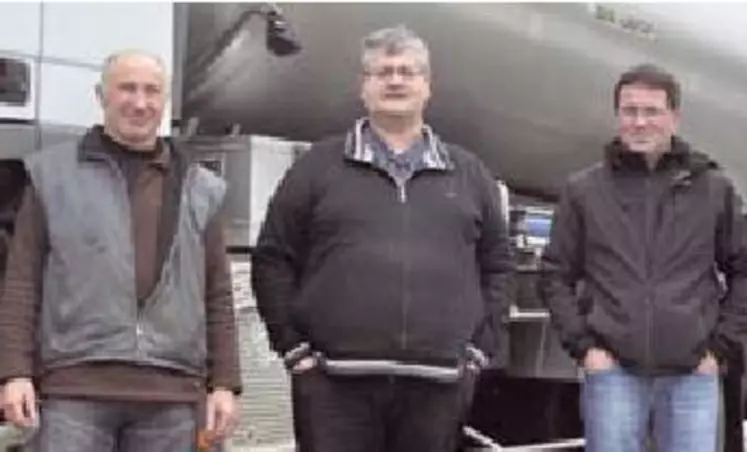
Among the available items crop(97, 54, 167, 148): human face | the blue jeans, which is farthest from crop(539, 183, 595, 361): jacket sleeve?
crop(97, 54, 167, 148): human face

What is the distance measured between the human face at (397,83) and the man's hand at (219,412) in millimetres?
708

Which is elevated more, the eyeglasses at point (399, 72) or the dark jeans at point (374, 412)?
the eyeglasses at point (399, 72)

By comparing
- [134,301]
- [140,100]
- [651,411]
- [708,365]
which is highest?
[140,100]

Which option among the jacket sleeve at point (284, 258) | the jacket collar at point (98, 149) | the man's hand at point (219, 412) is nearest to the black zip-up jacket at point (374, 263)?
the jacket sleeve at point (284, 258)

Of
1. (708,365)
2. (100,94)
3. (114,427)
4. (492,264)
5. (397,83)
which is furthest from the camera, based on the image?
(708,365)

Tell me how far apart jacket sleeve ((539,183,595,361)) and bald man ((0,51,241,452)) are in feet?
2.99

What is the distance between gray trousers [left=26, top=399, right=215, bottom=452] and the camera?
3.34 meters

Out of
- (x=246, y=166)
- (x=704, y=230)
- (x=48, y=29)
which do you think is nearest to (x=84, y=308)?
(x=48, y=29)

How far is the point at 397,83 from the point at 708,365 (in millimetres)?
1030

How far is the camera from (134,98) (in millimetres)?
3416

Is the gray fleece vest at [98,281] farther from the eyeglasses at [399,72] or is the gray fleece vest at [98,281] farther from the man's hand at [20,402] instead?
the eyeglasses at [399,72]

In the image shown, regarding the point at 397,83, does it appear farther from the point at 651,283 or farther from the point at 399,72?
the point at 651,283

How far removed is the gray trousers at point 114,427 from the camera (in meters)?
3.34

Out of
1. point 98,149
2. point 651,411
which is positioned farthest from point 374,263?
point 651,411
